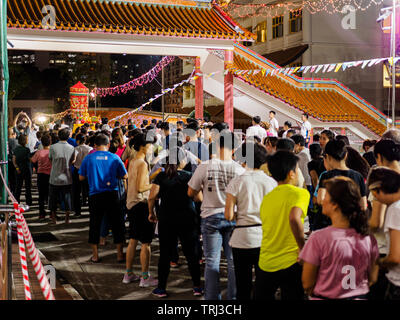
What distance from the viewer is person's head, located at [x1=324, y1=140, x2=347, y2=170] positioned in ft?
16.8

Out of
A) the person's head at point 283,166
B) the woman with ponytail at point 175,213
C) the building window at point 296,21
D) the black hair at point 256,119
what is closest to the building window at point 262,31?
the building window at point 296,21

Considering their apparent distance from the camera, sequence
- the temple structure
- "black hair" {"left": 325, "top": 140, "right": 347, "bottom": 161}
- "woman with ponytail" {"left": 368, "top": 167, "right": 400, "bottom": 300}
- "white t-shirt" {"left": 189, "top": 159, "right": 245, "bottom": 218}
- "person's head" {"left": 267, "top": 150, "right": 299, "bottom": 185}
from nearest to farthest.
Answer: "woman with ponytail" {"left": 368, "top": 167, "right": 400, "bottom": 300} → "person's head" {"left": 267, "top": 150, "right": 299, "bottom": 185} → "black hair" {"left": 325, "top": 140, "right": 347, "bottom": 161} → "white t-shirt" {"left": 189, "top": 159, "right": 245, "bottom": 218} → the temple structure

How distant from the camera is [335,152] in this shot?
16.9ft

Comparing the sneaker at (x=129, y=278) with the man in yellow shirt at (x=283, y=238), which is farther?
the sneaker at (x=129, y=278)

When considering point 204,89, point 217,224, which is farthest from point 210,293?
point 204,89

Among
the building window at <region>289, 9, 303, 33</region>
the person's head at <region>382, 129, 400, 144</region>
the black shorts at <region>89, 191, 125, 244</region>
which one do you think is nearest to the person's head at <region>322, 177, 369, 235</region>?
the person's head at <region>382, 129, 400, 144</region>

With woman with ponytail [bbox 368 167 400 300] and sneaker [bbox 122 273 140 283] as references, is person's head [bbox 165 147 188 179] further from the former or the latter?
woman with ponytail [bbox 368 167 400 300]

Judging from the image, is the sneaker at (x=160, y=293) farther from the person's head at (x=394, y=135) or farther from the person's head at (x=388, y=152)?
the person's head at (x=394, y=135)

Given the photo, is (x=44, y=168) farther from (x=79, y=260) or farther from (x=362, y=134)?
(x=362, y=134)

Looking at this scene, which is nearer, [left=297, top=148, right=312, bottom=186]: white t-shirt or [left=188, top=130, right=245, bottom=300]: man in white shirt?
[left=188, top=130, right=245, bottom=300]: man in white shirt

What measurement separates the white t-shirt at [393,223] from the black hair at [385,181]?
118 mm

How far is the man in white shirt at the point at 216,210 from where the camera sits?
5.45 meters

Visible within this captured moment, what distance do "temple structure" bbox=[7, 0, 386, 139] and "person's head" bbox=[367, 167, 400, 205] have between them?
1380 centimetres
